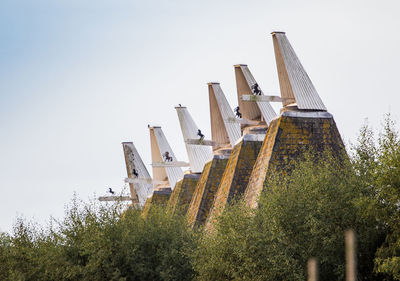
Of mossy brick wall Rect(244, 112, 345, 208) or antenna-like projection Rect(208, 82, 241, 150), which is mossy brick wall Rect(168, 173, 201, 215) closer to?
antenna-like projection Rect(208, 82, 241, 150)

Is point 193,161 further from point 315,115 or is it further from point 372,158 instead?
point 372,158

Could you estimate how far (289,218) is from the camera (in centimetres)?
2423

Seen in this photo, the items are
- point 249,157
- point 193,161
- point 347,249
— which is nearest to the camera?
point 347,249

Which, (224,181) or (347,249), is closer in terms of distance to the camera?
(347,249)

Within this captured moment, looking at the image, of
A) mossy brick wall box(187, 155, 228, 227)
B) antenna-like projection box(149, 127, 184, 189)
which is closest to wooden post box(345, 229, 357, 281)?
mossy brick wall box(187, 155, 228, 227)

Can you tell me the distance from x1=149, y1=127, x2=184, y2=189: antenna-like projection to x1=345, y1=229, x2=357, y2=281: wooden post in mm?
35512

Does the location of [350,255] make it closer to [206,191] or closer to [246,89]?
[246,89]

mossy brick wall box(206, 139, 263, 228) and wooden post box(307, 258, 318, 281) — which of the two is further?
mossy brick wall box(206, 139, 263, 228)

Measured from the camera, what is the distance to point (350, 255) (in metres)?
22.6

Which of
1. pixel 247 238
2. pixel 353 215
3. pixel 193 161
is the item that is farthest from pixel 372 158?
pixel 193 161

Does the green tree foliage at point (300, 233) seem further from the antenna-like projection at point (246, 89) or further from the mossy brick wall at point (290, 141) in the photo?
the antenna-like projection at point (246, 89)

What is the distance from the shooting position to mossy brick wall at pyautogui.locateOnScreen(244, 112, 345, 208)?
105 ft

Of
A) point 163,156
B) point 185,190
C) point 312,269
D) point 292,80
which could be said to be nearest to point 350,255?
point 312,269

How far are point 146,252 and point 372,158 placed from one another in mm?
11110
